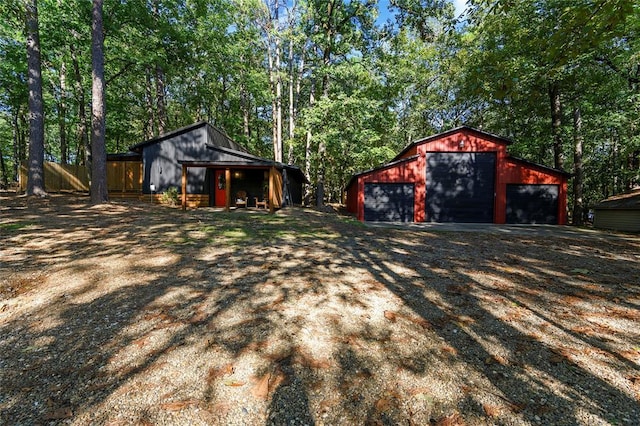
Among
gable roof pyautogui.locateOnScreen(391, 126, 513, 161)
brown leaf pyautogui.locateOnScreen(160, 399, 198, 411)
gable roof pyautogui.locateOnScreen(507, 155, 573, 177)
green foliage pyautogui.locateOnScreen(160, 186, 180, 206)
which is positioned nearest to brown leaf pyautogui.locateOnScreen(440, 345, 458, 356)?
brown leaf pyautogui.locateOnScreen(160, 399, 198, 411)

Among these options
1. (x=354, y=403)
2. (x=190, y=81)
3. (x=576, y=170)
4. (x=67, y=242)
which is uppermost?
(x=190, y=81)

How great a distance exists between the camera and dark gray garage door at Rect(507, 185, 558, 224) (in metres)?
14.4

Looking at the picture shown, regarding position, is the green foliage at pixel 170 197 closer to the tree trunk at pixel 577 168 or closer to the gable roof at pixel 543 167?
the gable roof at pixel 543 167

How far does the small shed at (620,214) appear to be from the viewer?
40.6 ft

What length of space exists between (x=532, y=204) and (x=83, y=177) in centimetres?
2925

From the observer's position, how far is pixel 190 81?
26828 mm

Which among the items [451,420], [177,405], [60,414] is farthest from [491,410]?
[60,414]

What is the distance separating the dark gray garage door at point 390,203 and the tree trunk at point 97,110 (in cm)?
1243

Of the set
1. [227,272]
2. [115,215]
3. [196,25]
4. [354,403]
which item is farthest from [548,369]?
[196,25]

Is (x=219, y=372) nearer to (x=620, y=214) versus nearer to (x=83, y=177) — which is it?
(x=620, y=214)

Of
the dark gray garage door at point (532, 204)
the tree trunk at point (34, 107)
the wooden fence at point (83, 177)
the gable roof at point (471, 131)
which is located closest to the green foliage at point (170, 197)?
the wooden fence at point (83, 177)

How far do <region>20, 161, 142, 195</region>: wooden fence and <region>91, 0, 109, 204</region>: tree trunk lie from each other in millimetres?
5693

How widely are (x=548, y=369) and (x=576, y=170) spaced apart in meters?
19.6

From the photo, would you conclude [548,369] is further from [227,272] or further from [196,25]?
[196,25]
